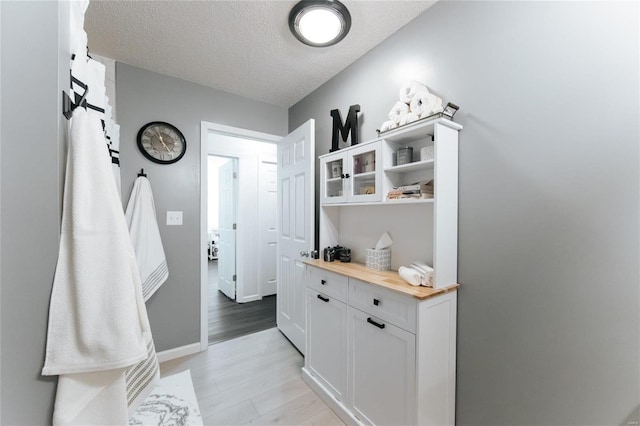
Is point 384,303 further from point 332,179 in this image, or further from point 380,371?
point 332,179

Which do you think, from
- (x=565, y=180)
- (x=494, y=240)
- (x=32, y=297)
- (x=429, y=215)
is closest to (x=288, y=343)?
(x=429, y=215)

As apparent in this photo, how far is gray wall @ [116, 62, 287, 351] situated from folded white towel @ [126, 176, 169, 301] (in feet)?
0.39

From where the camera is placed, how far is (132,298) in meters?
0.67

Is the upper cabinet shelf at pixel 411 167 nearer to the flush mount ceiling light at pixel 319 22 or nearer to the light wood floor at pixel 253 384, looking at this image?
the flush mount ceiling light at pixel 319 22

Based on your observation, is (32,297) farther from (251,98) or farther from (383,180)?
(251,98)

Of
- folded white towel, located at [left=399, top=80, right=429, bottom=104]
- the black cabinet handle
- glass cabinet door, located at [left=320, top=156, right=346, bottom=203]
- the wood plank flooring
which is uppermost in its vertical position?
folded white towel, located at [left=399, top=80, right=429, bottom=104]

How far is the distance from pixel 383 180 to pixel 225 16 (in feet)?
4.79

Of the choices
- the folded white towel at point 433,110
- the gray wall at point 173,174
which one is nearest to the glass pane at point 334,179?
the folded white towel at point 433,110

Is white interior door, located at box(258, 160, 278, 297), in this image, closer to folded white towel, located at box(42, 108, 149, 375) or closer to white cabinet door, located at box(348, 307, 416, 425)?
white cabinet door, located at box(348, 307, 416, 425)

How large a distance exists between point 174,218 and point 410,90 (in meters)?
2.23

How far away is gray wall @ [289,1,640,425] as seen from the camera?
3.14 ft

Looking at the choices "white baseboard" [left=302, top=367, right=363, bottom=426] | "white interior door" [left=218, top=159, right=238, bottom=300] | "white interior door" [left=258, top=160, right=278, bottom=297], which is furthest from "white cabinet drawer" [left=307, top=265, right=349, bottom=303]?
"white interior door" [left=218, top=159, right=238, bottom=300]

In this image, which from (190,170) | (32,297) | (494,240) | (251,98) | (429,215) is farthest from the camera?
(251,98)

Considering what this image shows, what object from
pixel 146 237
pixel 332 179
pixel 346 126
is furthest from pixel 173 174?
pixel 346 126
